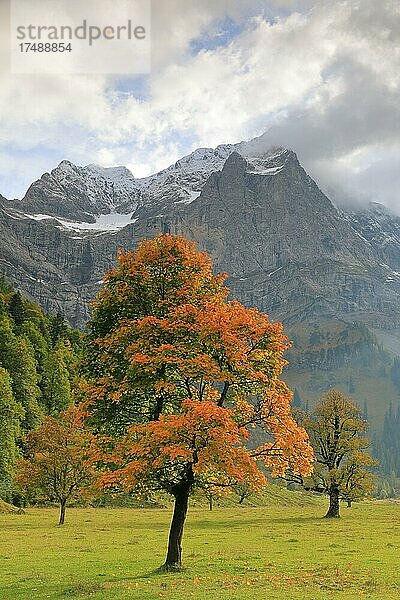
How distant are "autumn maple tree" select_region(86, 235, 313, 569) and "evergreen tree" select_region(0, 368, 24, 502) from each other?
4886 centimetres

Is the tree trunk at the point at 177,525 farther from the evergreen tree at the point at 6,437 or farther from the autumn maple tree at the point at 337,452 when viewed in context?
the evergreen tree at the point at 6,437

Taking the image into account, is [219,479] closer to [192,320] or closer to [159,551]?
[192,320]

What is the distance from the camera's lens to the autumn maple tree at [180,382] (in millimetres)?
22625

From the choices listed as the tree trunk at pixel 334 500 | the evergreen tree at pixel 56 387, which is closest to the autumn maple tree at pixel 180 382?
the tree trunk at pixel 334 500

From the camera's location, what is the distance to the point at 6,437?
70.6 meters

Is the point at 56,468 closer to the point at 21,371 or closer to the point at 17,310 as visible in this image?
the point at 21,371

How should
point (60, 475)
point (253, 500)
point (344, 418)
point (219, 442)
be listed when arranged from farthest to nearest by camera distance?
point (253, 500) < point (344, 418) < point (60, 475) < point (219, 442)

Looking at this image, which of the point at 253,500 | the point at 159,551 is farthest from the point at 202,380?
the point at 253,500

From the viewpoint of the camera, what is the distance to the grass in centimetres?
2180

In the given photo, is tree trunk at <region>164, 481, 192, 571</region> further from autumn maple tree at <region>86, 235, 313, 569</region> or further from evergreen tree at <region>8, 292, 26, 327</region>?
evergreen tree at <region>8, 292, 26, 327</region>

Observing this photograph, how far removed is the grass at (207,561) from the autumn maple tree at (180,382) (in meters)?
3.64

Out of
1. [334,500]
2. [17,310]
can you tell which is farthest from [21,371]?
[334,500]

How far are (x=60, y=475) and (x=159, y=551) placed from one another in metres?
24.4

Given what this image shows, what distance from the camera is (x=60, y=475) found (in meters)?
57.0
